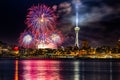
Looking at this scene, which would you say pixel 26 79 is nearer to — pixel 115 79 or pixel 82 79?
pixel 82 79

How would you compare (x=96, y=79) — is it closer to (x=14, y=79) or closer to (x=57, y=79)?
(x=57, y=79)

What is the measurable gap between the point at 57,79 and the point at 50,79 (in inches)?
70.5

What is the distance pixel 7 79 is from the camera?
108m

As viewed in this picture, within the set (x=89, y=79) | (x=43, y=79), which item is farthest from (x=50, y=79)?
(x=89, y=79)

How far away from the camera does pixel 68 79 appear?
113 metres

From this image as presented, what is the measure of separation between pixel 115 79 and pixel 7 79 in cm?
2463

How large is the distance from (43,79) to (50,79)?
1533 mm

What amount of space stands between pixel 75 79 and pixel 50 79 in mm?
6841

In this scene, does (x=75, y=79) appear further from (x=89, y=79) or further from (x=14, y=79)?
(x=14, y=79)

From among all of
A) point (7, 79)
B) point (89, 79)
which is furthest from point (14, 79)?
point (89, 79)

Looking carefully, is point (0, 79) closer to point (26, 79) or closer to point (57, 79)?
point (26, 79)

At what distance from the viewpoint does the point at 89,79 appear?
112m

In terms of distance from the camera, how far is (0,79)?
108 metres

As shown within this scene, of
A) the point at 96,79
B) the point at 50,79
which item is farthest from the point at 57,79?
the point at 96,79
